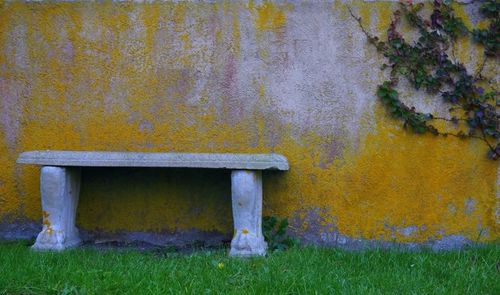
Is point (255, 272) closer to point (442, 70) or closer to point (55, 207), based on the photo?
point (55, 207)

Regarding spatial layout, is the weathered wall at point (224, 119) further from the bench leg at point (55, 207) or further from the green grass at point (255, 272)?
the green grass at point (255, 272)

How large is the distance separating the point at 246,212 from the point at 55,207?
131cm

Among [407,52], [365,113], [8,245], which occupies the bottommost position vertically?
[8,245]

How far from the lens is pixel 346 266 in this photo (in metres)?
4.05

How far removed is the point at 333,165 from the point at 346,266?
0.93 meters

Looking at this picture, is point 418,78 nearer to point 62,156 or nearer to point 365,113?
point 365,113

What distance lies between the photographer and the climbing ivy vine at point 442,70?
4.66m

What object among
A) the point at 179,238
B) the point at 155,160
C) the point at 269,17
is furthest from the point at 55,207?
the point at 269,17

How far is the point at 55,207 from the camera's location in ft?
15.1

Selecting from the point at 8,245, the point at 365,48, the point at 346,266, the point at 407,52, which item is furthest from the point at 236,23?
the point at 8,245

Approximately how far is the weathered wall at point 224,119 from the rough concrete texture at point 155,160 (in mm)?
315

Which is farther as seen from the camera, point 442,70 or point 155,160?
point 442,70

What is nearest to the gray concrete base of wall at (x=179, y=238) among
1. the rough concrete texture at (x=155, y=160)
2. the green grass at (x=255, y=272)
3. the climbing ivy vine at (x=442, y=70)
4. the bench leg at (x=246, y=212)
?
the green grass at (x=255, y=272)

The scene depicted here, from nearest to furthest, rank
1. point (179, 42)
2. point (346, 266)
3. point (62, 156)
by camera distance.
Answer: point (346, 266) < point (62, 156) < point (179, 42)
